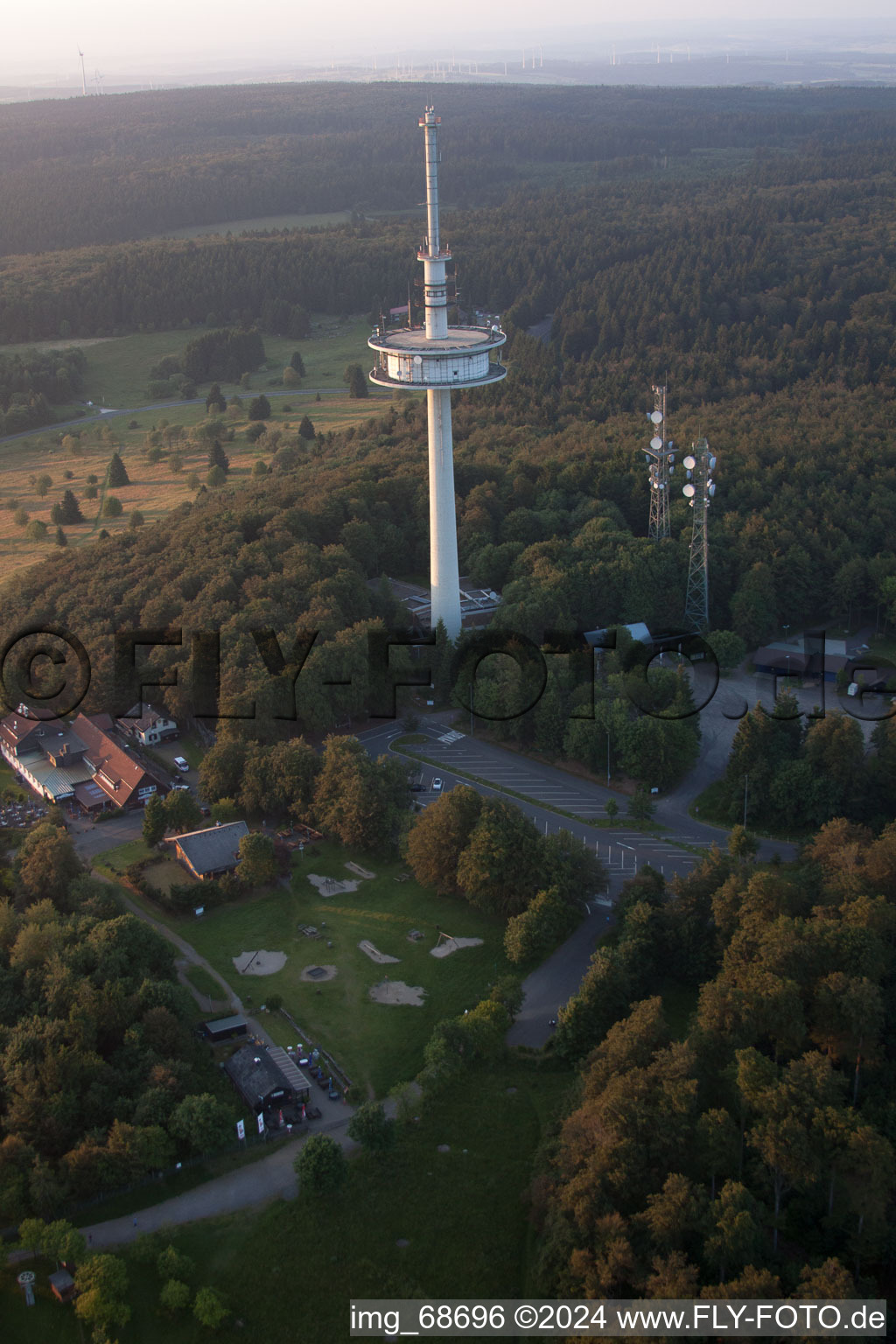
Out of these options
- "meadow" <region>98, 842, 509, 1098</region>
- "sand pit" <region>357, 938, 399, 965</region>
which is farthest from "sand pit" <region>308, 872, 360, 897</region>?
"sand pit" <region>357, 938, 399, 965</region>

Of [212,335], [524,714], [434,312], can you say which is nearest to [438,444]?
[434,312]

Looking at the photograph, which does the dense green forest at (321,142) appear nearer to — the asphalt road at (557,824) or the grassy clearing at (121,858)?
the asphalt road at (557,824)

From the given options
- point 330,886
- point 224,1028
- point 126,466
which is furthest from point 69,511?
point 224,1028

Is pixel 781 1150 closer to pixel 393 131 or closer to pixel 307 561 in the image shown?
pixel 307 561

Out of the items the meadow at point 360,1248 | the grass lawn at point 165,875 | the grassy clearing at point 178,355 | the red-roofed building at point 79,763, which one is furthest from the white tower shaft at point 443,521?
the grassy clearing at point 178,355

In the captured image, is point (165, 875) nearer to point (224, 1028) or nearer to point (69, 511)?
point (224, 1028)
